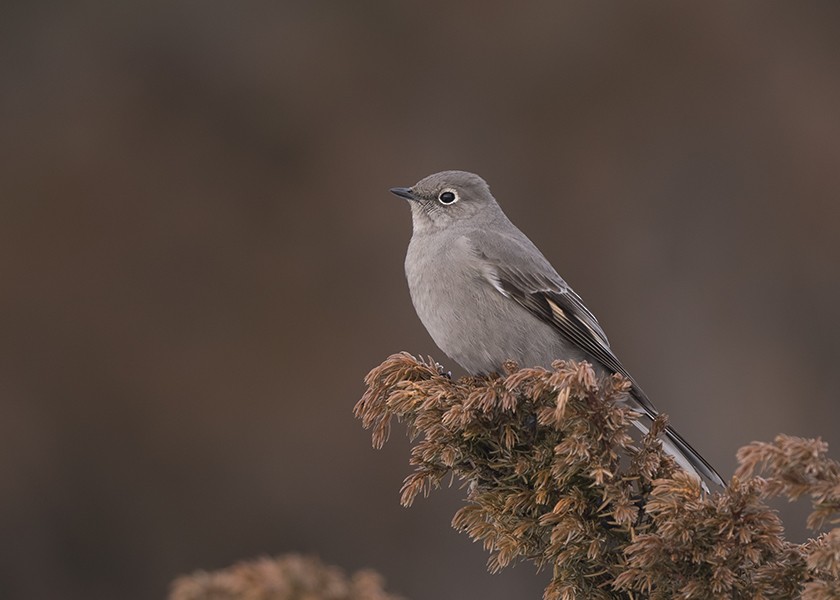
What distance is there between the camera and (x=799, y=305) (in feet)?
27.7

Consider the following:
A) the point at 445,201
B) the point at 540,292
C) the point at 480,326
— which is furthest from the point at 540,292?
the point at 445,201

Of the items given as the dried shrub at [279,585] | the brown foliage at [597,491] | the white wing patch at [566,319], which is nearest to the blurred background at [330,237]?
the white wing patch at [566,319]

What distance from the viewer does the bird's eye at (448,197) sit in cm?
522

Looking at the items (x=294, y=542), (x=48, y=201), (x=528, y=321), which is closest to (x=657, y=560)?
(x=528, y=321)

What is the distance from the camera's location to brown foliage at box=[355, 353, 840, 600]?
7.55 ft

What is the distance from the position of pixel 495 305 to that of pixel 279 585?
2.78 m

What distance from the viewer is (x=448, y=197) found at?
17.2 ft

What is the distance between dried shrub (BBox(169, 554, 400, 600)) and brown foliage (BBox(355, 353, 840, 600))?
31.2 inches

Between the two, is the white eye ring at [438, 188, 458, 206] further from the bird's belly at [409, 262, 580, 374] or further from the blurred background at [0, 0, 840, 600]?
the blurred background at [0, 0, 840, 600]

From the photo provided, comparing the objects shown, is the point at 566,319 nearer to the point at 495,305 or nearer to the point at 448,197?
the point at 495,305

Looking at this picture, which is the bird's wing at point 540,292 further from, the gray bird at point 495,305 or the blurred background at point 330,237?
the blurred background at point 330,237

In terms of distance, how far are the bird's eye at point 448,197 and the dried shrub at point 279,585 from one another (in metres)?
3.44

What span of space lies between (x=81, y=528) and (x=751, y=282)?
5.66 metres

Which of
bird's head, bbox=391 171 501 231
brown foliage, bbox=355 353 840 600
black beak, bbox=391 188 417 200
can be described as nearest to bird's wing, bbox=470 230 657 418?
bird's head, bbox=391 171 501 231
